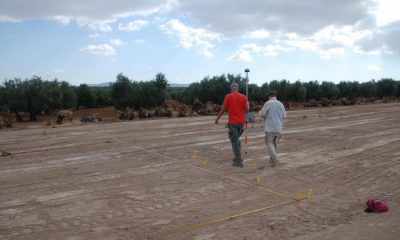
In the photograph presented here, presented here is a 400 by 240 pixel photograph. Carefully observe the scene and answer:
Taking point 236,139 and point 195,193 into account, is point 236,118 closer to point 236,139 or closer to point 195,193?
point 236,139

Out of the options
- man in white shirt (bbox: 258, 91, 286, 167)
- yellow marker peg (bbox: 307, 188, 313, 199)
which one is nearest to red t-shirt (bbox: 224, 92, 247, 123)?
man in white shirt (bbox: 258, 91, 286, 167)

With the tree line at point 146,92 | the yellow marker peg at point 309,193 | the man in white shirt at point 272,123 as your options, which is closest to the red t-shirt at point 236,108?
the man in white shirt at point 272,123

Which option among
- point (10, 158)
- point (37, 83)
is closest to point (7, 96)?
point (37, 83)

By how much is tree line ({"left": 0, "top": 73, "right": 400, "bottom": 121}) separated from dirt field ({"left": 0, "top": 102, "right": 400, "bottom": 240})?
61.2 feet

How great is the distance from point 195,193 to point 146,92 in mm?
28169

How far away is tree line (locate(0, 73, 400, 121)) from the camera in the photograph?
29.1 m

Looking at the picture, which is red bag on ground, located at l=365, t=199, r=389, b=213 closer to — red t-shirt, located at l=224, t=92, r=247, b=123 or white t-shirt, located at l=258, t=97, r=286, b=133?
white t-shirt, located at l=258, t=97, r=286, b=133

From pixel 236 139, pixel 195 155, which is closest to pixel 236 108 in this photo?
pixel 236 139

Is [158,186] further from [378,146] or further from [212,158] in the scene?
[378,146]

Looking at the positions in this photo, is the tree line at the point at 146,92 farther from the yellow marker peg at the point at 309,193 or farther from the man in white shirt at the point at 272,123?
the yellow marker peg at the point at 309,193

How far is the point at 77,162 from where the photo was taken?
32.0ft

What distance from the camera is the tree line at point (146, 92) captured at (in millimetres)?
29128

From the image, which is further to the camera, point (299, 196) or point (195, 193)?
point (195, 193)

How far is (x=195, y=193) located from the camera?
6750 mm
